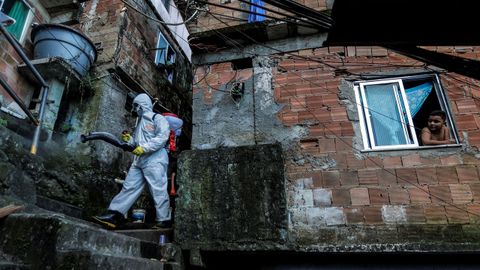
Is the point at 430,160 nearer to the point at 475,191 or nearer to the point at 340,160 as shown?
the point at 475,191

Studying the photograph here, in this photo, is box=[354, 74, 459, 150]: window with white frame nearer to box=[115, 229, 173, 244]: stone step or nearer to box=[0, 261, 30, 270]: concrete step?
box=[115, 229, 173, 244]: stone step

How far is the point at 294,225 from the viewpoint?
12.9 ft

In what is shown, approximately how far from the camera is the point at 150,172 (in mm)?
4289

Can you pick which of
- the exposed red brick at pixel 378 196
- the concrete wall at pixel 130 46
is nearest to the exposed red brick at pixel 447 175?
the exposed red brick at pixel 378 196

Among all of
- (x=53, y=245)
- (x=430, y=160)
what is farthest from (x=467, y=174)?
(x=53, y=245)

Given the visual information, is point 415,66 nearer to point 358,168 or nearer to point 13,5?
point 358,168

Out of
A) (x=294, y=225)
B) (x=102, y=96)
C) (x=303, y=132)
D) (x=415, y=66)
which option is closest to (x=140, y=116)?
(x=102, y=96)

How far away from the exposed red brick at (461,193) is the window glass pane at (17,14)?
7.59 meters

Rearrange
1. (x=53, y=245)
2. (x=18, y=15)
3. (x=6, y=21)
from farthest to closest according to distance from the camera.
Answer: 1. (x=18, y=15)
2. (x=6, y=21)
3. (x=53, y=245)

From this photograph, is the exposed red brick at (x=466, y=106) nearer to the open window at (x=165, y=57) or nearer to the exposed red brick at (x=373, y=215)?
the exposed red brick at (x=373, y=215)

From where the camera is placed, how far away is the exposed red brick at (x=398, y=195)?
3.75 meters

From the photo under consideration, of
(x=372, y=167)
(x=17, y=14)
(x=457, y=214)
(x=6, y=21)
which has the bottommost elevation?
(x=457, y=214)

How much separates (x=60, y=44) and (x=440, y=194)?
22.0ft

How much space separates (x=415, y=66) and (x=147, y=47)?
608cm
